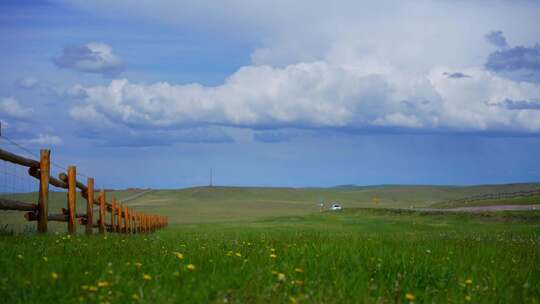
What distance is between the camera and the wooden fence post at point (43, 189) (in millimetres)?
Answer: 15852

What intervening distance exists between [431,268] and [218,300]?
383cm

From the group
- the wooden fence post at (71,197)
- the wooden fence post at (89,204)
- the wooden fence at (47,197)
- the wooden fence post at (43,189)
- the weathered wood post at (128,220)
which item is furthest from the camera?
the weathered wood post at (128,220)

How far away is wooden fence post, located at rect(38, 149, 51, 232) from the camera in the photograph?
15852mm

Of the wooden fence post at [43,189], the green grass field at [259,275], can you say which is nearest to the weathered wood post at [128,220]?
the wooden fence post at [43,189]

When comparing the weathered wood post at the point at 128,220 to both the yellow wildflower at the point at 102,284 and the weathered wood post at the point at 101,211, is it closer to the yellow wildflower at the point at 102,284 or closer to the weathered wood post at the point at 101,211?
the weathered wood post at the point at 101,211

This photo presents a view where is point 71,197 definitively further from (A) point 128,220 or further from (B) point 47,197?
(A) point 128,220

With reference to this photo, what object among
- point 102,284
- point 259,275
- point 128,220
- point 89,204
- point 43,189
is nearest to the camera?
point 102,284

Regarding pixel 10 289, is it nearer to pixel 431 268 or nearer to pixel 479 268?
pixel 431 268

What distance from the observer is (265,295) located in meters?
6.82

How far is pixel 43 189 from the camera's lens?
16.0 meters

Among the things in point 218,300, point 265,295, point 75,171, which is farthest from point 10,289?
point 75,171

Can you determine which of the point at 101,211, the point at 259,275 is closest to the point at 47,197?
the point at 101,211

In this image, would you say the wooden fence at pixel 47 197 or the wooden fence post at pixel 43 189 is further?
the wooden fence post at pixel 43 189

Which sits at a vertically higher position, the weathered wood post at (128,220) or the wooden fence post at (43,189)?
the wooden fence post at (43,189)
